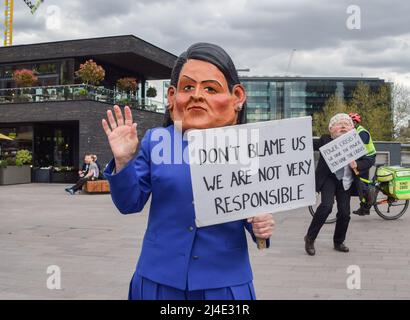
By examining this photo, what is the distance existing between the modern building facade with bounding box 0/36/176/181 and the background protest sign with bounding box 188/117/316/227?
24603 millimetres

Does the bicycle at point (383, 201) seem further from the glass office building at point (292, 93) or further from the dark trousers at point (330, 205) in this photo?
the glass office building at point (292, 93)

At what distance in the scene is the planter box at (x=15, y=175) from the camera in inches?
992

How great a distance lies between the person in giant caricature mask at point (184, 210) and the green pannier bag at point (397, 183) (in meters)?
8.65

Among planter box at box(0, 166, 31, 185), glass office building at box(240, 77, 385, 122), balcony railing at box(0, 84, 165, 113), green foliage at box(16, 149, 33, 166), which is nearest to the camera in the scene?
planter box at box(0, 166, 31, 185)

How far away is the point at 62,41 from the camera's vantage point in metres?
29.0

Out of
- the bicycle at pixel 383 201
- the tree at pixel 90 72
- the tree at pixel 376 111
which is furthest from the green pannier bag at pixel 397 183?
the tree at pixel 376 111

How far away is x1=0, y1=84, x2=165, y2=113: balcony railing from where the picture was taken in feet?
87.2

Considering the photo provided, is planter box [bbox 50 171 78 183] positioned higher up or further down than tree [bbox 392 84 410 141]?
further down

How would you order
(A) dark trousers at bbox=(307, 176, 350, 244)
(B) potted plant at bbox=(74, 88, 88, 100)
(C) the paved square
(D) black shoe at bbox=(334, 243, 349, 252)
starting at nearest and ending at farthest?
1. (C) the paved square
2. (A) dark trousers at bbox=(307, 176, 350, 244)
3. (D) black shoe at bbox=(334, 243, 349, 252)
4. (B) potted plant at bbox=(74, 88, 88, 100)

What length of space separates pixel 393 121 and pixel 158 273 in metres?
46.8

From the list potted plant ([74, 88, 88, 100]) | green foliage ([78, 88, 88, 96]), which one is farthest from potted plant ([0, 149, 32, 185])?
green foliage ([78, 88, 88, 96])

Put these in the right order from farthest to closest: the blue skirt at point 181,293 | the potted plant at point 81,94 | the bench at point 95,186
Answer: the potted plant at point 81,94
the bench at point 95,186
the blue skirt at point 181,293

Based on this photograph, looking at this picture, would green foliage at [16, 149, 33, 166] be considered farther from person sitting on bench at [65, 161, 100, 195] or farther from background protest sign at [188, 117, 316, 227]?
background protest sign at [188, 117, 316, 227]

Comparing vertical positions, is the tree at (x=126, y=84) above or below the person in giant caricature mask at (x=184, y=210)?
above
